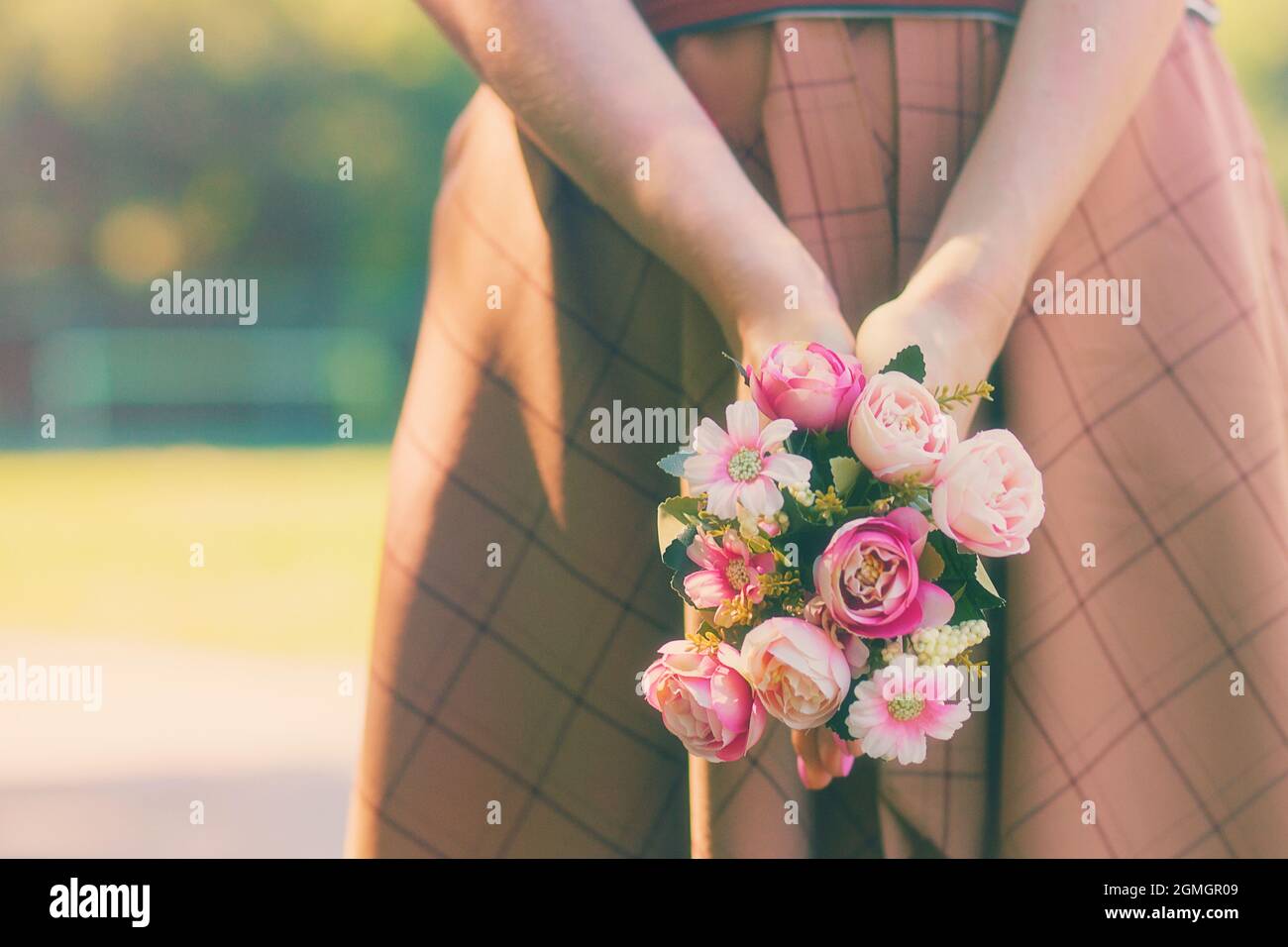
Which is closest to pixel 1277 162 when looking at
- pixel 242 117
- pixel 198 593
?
pixel 198 593

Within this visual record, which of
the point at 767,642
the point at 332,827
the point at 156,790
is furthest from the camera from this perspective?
the point at 156,790

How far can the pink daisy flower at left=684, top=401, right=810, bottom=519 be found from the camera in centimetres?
78

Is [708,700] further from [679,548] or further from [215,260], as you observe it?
[215,260]

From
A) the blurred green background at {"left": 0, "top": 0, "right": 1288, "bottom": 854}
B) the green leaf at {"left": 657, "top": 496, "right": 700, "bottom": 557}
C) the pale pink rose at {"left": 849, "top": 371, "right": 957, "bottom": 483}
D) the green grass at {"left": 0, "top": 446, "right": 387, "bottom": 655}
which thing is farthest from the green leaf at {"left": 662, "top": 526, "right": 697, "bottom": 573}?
the blurred green background at {"left": 0, "top": 0, "right": 1288, "bottom": 854}

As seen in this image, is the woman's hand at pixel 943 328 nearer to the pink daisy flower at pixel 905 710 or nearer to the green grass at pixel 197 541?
the pink daisy flower at pixel 905 710

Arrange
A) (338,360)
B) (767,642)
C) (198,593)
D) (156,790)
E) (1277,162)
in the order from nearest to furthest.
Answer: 1. (767,642)
2. (156,790)
3. (198,593)
4. (1277,162)
5. (338,360)

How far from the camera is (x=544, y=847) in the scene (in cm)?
104

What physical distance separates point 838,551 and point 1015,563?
0.83ft

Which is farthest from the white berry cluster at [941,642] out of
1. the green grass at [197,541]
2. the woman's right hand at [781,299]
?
the green grass at [197,541]

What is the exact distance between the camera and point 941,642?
0.79 m

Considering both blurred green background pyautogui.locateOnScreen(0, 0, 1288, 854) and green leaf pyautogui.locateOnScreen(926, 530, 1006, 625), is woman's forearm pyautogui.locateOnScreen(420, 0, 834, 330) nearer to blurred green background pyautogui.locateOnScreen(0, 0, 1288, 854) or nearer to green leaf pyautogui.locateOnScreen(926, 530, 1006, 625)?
green leaf pyautogui.locateOnScreen(926, 530, 1006, 625)

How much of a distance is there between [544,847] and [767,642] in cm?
36

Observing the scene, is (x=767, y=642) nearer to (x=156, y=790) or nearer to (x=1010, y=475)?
(x=1010, y=475)

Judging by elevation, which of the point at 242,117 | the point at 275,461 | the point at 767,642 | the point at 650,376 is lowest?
the point at 767,642
